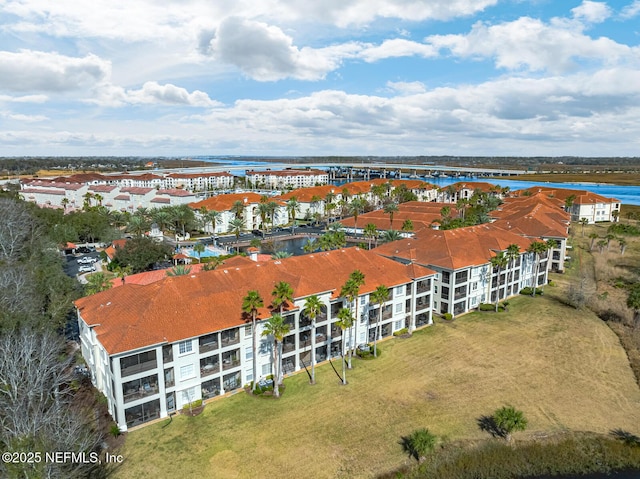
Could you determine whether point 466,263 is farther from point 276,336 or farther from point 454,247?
point 276,336

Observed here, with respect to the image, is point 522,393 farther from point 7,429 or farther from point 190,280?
point 7,429

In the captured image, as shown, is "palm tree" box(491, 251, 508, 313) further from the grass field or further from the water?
the water

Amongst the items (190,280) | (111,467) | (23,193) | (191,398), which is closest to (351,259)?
(190,280)

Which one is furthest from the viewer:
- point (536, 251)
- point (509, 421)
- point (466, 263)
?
point (536, 251)

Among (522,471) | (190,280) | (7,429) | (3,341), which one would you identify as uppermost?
(190,280)

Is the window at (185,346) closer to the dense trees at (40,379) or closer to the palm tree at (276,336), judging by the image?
the palm tree at (276,336)

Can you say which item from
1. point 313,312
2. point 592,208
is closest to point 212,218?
point 313,312
